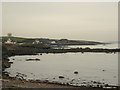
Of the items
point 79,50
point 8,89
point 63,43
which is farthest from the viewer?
point 63,43

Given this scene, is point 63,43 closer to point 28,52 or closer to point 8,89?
point 28,52

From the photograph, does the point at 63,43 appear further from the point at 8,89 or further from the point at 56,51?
the point at 8,89

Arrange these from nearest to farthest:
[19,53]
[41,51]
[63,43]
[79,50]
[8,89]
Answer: [8,89] < [19,53] < [41,51] < [79,50] < [63,43]

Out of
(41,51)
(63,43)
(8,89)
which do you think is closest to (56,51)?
(41,51)

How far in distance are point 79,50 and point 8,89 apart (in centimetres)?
7668

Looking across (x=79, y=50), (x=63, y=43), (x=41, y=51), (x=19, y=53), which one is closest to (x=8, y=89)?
(x=19, y=53)

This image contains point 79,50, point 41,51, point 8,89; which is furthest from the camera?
point 79,50

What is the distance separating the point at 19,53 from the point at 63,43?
7116 cm

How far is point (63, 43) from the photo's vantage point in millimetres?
139000

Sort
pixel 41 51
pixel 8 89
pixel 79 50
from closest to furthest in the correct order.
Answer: pixel 8 89 < pixel 41 51 < pixel 79 50

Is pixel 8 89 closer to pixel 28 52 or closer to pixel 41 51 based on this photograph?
pixel 28 52

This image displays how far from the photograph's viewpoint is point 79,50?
87688 mm

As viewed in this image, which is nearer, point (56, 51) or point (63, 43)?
point (56, 51)

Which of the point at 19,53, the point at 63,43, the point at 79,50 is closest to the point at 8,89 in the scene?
the point at 19,53
